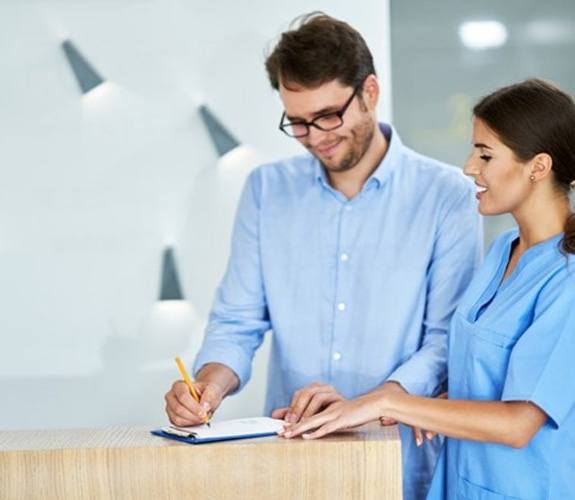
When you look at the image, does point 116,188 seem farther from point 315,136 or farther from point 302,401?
point 302,401

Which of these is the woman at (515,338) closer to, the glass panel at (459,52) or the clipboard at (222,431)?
the clipboard at (222,431)

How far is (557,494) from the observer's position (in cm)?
196

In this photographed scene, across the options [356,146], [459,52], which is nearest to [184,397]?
[356,146]

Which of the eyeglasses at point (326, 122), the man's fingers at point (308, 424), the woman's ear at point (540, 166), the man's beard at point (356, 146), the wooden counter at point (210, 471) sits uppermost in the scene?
the eyeglasses at point (326, 122)

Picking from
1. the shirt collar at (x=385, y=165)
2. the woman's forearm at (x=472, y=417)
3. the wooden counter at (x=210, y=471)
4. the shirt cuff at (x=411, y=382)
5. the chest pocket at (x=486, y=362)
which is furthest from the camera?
the shirt collar at (x=385, y=165)

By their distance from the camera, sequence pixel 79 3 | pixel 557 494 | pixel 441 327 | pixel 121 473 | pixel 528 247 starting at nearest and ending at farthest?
pixel 121 473
pixel 557 494
pixel 528 247
pixel 441 327
pixel 79 3

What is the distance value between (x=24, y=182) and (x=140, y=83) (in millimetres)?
487

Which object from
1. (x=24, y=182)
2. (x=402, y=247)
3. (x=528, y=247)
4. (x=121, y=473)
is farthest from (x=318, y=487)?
(x=24, y=182)

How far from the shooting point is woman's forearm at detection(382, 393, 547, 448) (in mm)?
1903

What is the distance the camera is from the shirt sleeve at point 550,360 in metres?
1.91

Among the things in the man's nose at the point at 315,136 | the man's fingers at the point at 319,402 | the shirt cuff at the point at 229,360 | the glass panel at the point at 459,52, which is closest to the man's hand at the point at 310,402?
the man's fingers at the point at 319,402

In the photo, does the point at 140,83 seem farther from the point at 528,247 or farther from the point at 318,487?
the point at 318,487

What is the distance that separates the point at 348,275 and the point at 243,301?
0.26 meters

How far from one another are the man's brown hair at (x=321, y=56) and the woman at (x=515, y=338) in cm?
40
